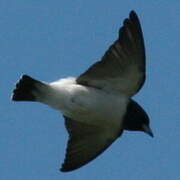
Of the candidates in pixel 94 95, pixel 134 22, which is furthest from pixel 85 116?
pixel 134 22

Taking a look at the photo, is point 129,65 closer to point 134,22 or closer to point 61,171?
point 134,22

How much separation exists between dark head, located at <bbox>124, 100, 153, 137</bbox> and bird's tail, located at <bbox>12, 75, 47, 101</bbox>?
3.52 feet

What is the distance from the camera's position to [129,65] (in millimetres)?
16109

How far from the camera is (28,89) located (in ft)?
53.1

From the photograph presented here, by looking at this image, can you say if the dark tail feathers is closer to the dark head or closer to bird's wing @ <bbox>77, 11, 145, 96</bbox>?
bird's wing @ <bbox>77, 11, 145, 96</bbox>

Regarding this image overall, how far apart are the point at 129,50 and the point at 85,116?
947 mm

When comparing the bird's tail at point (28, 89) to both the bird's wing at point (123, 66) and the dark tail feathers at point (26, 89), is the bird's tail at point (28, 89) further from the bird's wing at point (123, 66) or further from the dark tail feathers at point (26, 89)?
the bird's wing at point (123, 66)

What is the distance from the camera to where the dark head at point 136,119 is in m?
16.4

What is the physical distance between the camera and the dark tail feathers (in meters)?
16.1

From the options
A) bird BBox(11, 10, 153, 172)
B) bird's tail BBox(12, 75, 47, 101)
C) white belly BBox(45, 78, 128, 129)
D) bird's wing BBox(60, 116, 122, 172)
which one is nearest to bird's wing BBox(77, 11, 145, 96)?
bird BBox(11, 10, 153, 172)

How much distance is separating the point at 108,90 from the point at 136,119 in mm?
520

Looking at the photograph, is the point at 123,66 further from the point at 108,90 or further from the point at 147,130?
the point at 147,130

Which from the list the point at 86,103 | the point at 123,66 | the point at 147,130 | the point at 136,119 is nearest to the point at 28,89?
the point at 86,103

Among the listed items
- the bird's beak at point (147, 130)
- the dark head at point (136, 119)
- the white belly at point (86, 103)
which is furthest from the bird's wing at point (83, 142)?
the white belly at point (86, 103)
